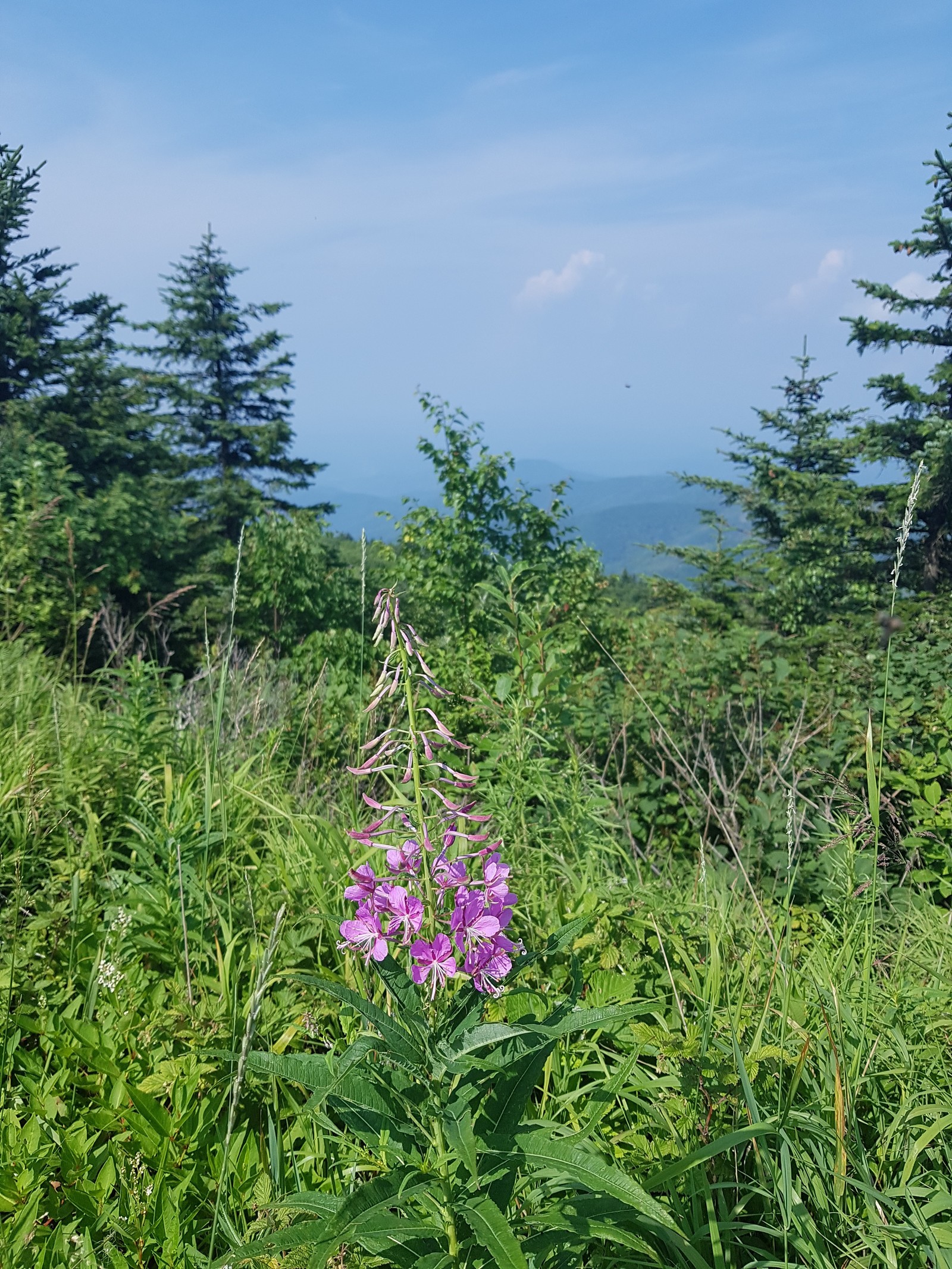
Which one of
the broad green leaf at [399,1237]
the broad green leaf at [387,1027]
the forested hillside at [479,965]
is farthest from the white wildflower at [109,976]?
the broad green leaf at [387,1027]

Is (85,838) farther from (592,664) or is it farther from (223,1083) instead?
(592,664)

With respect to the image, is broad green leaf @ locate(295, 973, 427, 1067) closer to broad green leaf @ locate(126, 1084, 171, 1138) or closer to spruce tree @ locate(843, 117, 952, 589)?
broad green leaf @ locate(126, 1084, 171, 1138)

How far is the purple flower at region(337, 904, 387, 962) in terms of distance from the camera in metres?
1.18

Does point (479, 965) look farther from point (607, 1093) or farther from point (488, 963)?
point (607, 1093)

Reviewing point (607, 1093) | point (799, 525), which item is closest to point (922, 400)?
point (799, 525)

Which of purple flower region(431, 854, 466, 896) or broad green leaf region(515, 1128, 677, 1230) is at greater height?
purple flower region(431, 854, 466, 896)

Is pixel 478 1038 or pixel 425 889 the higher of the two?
pixel 425 889

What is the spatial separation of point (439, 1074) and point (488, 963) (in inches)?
7.0

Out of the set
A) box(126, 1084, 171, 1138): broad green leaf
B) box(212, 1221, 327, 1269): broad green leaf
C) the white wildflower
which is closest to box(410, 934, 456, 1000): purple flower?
box(212, 1221, 327, 1269): broad green leaf

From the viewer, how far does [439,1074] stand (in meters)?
1.20

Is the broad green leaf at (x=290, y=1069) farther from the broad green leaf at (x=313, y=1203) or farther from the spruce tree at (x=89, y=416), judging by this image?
the spruce tree at (x=89, y=416)

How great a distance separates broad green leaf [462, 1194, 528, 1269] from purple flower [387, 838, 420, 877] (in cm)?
46

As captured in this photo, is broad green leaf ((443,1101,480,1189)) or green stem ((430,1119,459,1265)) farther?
green stem ((430,1119,459,1265))

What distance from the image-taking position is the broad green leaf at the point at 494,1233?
1.03 metres
